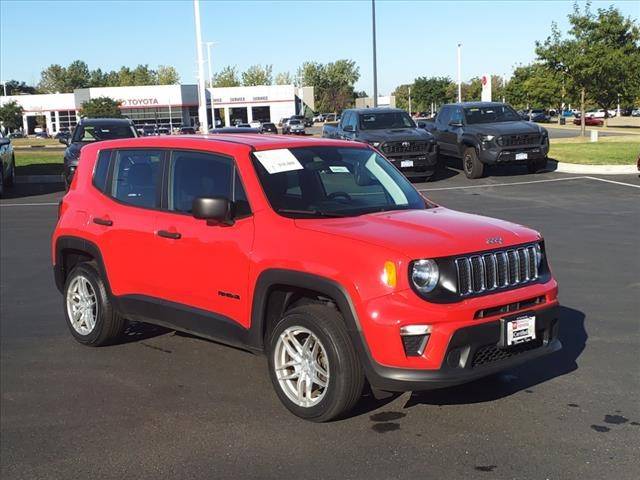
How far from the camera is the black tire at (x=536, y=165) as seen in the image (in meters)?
20.6

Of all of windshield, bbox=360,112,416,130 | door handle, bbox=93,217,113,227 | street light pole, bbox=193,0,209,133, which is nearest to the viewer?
door handle, bbox=93,217,113,227

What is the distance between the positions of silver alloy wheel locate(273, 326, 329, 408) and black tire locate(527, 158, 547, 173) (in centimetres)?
1730

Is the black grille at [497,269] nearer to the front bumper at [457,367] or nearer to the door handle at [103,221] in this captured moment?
the front bumper at [457,367]

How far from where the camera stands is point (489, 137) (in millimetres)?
19375

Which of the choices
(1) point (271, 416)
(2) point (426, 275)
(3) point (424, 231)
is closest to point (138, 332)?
(1) point (271, 416)

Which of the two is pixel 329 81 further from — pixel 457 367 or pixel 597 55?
pixel 457 367

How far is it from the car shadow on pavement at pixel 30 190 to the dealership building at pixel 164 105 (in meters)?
63.5

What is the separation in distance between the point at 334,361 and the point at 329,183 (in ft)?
4.74

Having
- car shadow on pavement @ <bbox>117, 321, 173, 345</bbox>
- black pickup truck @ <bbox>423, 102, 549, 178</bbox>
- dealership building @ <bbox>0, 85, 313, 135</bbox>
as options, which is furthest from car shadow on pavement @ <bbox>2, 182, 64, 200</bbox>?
dealership building @ <bbox>0, 85, 313, 135</bbox>

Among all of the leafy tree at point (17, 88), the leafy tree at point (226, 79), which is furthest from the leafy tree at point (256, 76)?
the leafy tree at point (17, 88)

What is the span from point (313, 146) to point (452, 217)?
121 cm

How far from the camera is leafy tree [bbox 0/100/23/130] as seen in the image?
88.6 meters

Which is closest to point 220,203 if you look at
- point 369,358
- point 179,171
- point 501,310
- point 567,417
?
point 179,171

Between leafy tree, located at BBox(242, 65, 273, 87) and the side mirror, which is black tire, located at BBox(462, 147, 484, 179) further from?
leafy tree, located at BBox(242, 65, 273, 87)
